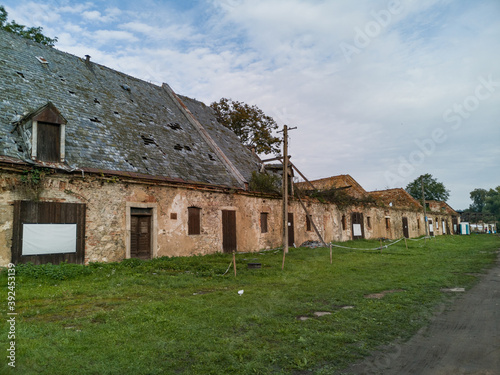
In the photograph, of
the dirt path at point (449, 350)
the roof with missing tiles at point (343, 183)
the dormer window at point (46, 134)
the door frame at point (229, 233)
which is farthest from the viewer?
the roof with missing tiles at point (343, 183)

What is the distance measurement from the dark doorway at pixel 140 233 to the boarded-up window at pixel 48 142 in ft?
10.8

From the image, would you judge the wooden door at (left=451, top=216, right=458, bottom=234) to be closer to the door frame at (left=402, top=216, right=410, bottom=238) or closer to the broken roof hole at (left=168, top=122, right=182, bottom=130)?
the door frame at (left=402, top=216, right=410, bottom=238)

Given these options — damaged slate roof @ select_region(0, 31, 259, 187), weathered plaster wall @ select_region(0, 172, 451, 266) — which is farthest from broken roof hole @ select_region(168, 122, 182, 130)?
weathered plaster wall @ select_region(0, 172, 451, 266)

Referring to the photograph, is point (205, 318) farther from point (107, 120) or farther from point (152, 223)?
point (107, 120)

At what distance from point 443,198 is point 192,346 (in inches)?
3145

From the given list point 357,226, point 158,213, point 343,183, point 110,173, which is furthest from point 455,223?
point 110,173

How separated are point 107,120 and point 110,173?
13.1 feet

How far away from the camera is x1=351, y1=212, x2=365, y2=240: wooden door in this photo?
2664 cm

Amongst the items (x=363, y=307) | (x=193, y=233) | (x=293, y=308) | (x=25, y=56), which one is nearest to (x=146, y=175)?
(x=193, y=233)

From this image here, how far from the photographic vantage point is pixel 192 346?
4.20 meters

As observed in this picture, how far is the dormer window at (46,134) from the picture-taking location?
10.5m

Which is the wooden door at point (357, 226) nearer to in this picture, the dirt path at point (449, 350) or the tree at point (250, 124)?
the tree at point (250, 124)


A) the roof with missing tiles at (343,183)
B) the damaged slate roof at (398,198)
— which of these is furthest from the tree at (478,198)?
the roof with missing tiles at (343,183)

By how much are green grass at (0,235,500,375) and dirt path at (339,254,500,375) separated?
0.24 metres
